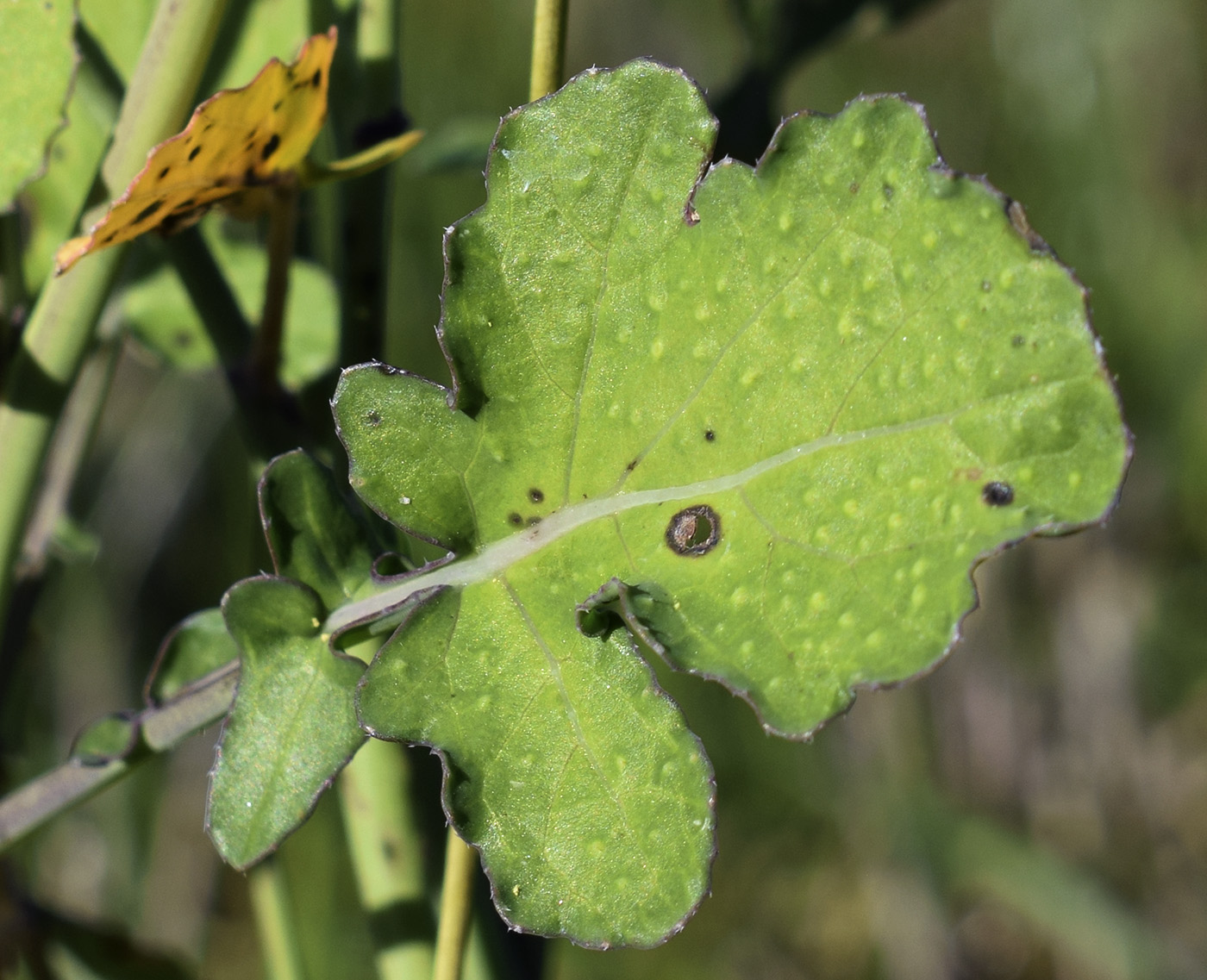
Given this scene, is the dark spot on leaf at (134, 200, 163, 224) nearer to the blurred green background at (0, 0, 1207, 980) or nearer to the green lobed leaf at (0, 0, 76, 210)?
the green lobed leaf at (0, 0, 76, 210)

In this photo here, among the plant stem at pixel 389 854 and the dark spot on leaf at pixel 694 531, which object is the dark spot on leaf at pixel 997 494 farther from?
the plant stem at pixel 389 854

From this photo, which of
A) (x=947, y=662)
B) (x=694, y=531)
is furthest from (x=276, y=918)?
(x=947, y=662)

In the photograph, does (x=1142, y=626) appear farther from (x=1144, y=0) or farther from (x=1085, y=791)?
(x=1144, y=0)

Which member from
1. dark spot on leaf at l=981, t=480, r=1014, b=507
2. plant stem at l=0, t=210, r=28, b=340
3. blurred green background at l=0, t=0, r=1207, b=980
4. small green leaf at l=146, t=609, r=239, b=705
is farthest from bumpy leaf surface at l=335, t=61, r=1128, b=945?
blurred green background at l=0, t=0, r=1207, b=980

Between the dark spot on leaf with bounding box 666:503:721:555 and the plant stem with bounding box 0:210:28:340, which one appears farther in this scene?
the plant stem with bounding box 0:210:28:340

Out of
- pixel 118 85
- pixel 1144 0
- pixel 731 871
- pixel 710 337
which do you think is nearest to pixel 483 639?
pixel 710 337

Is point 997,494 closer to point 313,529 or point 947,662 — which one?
point 313,529

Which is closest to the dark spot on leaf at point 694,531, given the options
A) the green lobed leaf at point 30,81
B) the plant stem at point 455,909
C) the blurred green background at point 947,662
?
the plant stem at point 455,909
